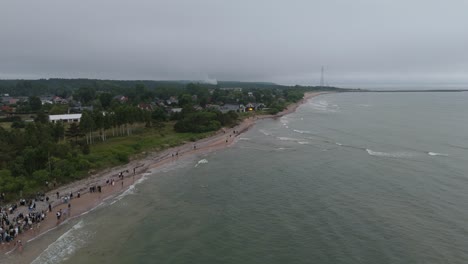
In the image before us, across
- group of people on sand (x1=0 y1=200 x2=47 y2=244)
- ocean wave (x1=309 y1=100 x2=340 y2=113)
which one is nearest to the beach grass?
group of people on sand (x1=0 y1=200 x2=47 y2=244)

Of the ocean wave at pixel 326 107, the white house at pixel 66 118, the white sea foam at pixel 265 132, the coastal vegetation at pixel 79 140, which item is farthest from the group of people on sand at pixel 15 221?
the ocean wave at pixel 326 107

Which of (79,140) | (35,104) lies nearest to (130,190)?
(79,140)

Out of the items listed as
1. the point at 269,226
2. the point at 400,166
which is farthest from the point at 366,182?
the point at 269,226

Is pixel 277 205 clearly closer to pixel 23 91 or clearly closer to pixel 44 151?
pixel 44 151

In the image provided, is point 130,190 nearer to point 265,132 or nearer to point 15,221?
Answer: point 15,221

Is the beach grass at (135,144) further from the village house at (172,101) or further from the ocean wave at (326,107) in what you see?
the ocean wave at (326,107)

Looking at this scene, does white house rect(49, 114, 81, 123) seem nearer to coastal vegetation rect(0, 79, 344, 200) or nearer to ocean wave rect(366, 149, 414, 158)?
coastal vegetation rect(0, 79, 344, 200)
